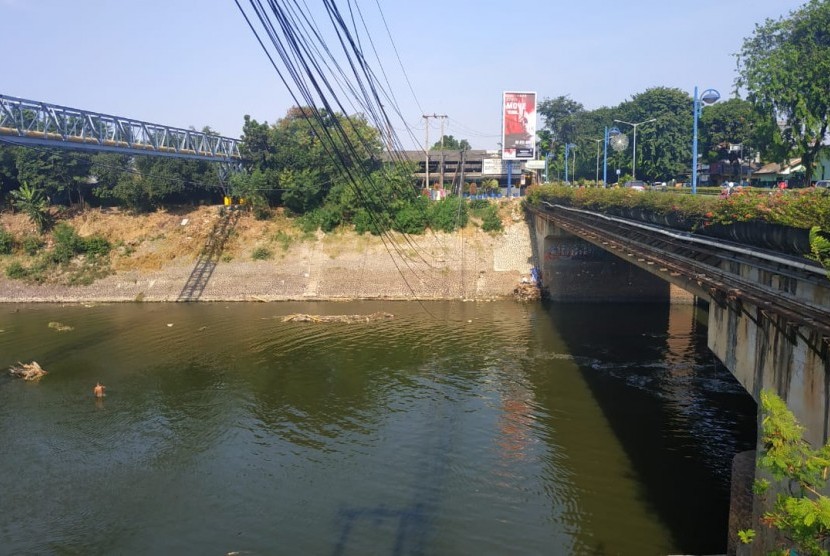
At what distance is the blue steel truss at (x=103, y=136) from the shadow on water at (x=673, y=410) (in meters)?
36.3

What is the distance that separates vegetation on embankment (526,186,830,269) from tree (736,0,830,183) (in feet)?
65.5

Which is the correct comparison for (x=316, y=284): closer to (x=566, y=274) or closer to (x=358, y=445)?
(x=566, y=274)

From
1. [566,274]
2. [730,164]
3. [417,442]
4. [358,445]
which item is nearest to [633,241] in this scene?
[417,442]

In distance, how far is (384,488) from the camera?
62.2 feet

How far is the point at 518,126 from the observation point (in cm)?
6244

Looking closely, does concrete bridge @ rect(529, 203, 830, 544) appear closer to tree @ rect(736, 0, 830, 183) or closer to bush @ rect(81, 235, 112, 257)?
tree @ rect(736, 0, 830, 183)

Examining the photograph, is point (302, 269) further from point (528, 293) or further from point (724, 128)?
point (724, 128)

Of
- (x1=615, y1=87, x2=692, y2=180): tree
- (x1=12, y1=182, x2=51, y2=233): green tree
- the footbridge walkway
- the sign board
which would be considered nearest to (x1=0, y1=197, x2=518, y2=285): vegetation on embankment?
(x1=12, y1=182, x2=51, y2=233): green tree

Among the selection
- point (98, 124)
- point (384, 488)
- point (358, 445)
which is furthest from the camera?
point (98, 124)

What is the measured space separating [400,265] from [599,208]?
21.6 metres

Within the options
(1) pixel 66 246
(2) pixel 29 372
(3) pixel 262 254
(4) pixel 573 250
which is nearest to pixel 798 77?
(4) pixel 573 250

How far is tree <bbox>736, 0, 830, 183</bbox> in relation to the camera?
46.3 m

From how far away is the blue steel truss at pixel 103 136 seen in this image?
3934 cm

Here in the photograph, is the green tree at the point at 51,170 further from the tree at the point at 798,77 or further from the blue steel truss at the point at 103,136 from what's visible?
the tree at the point at 798,77
